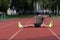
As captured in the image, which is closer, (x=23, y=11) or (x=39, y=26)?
(x=39, y=26)

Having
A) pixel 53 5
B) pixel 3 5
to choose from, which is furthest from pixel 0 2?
pixel 53 5

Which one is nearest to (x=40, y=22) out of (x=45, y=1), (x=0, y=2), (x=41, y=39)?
(x=41, y=39)

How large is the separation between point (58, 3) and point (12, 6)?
68.6 ft

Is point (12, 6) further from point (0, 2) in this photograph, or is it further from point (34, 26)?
point (34, 26)

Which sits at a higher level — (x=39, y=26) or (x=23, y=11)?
(x=39, y=26)

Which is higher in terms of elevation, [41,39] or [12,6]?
[41,39]

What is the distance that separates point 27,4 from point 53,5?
401 inches

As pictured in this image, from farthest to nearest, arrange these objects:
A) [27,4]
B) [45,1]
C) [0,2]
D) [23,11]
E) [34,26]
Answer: [23,11] < [27,4] < [45,1] < [0,2] < [34,26]

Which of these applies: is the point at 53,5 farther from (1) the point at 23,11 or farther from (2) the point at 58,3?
(1) the point at 23,11

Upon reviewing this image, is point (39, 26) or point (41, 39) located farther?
point (39, 26)

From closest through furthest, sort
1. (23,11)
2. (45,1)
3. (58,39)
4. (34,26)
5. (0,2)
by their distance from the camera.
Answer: (58,39), (34,26), (0,2), (45,1), (23,11)

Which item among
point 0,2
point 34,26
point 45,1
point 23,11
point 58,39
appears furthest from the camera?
point 23,11

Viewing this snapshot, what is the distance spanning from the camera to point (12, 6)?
350ft

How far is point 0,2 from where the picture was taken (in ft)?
227
